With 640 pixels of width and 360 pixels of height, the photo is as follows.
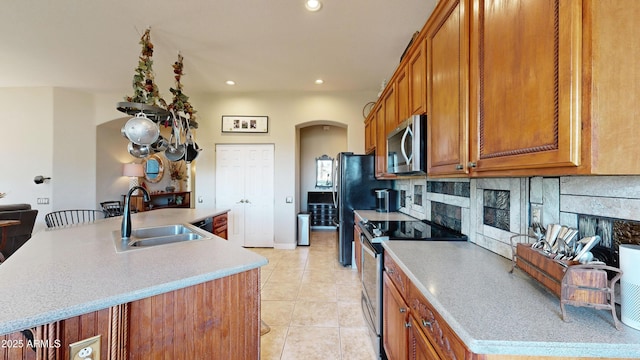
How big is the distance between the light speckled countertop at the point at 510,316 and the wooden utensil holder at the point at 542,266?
64mm

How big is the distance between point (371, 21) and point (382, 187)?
2172 millimetres

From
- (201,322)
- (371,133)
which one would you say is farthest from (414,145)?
(371,133)

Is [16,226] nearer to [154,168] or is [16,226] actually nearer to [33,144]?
[33,144]

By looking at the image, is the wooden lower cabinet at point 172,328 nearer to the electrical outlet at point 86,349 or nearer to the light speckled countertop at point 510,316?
the electrical outlet at point 86,349

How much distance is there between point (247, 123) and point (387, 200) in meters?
3.04

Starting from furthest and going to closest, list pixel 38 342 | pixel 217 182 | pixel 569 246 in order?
pixel 217 182
pixel 569 246
pixel 38 342

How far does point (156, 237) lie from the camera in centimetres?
204

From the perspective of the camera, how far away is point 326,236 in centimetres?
614

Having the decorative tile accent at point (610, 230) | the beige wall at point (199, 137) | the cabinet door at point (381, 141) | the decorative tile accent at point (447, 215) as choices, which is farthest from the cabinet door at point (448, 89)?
the beige wall at point (199, 137)

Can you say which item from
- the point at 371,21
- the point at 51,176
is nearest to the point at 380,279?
the point at 371,21

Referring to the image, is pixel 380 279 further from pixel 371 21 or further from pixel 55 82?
pixel 55 82

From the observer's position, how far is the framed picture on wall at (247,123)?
4918 millimetres

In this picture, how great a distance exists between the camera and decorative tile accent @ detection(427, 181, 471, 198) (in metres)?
1.91

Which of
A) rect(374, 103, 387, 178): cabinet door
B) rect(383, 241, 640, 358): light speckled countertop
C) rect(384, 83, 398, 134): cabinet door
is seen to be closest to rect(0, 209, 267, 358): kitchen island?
rect(383, 241, 640, 358): light speckled countertop
